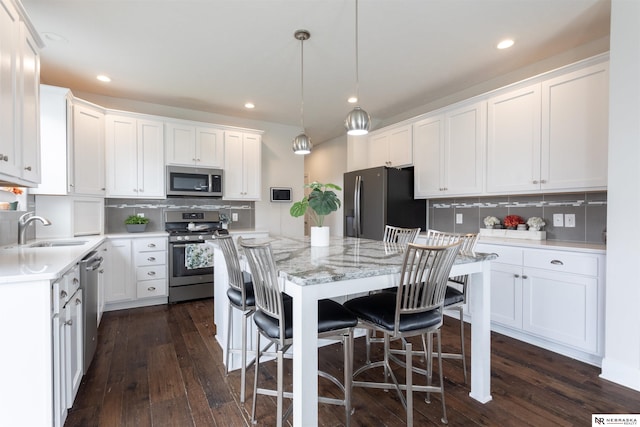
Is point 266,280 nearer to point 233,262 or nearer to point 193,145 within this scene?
point 233,262

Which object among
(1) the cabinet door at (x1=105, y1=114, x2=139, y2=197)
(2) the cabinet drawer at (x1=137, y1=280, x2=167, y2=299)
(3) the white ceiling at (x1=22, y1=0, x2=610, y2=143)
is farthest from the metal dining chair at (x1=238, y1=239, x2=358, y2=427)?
(1) the cabinet door at (x1=105, y1=114, x2=139, y2=197)

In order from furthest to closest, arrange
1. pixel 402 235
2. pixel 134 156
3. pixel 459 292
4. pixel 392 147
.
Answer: pixel 392 147 → pixel 134 156 → pixel 402 235 → pixel 459 292

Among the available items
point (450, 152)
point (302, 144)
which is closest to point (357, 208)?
point (450, 152)

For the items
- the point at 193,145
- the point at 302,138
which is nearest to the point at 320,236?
the point at 302,138

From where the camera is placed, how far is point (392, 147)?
14.4 ft

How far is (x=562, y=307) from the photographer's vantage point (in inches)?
97.0

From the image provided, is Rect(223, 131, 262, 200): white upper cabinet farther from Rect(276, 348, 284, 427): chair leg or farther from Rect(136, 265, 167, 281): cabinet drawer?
Rect(276, 348, 284, 427): chair leg

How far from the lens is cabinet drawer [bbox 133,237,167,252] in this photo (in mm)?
3668

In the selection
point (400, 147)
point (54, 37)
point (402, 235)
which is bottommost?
point (402, 235)

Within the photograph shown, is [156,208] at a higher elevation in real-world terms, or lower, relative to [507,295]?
higher

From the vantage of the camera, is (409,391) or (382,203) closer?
(409,391)

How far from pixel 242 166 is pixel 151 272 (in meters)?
1.89

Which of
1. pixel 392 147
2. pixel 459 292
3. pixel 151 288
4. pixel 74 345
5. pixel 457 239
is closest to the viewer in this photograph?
pixel 74 345

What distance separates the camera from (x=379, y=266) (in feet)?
5.19
